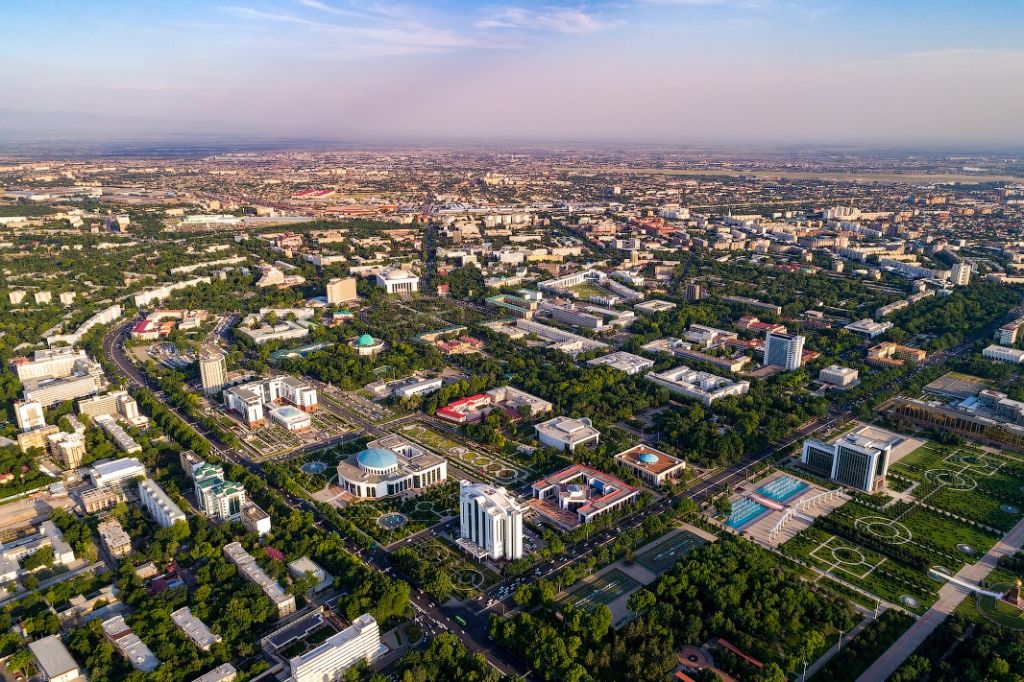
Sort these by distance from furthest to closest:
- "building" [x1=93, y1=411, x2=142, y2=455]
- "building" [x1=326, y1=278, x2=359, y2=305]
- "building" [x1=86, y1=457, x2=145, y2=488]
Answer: "building" [x1=326, y1=278, x2=359, y2=305], "building" [x1=93, y1=411, x2=142, y2=455], "building" [x1=86, y1=457, x2=145, y2=488]

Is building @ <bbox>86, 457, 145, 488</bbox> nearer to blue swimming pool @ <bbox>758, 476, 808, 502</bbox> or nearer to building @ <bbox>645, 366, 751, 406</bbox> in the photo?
blue swimming pool @ <bbox>758, 476, 808, 502</bbox>

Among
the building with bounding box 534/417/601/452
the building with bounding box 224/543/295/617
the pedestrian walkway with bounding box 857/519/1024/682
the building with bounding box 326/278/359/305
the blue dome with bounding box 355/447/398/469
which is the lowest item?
the pedestrian walkway with bounding box 857/519/1024/682

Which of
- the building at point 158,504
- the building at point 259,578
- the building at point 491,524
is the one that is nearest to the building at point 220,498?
the building at point 158,504

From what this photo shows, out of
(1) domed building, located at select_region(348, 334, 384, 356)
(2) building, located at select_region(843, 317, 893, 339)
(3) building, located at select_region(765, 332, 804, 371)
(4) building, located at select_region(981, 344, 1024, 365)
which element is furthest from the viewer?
(2) building, located at select_region(843, 317, 893, 339)

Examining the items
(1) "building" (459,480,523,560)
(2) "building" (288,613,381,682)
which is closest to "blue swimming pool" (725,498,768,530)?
(1) "building" (459,480,523,560)

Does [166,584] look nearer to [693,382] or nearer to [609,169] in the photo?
[693,382]

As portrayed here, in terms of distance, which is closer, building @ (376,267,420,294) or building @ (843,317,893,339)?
building @ (843,317,893,339)

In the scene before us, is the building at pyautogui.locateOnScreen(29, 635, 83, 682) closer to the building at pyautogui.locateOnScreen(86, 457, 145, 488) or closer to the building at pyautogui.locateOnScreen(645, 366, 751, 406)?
the building at pyautogui.locateOnScreen(86, 457, 145, 488)

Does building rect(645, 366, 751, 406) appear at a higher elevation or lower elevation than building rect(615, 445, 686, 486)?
higher
